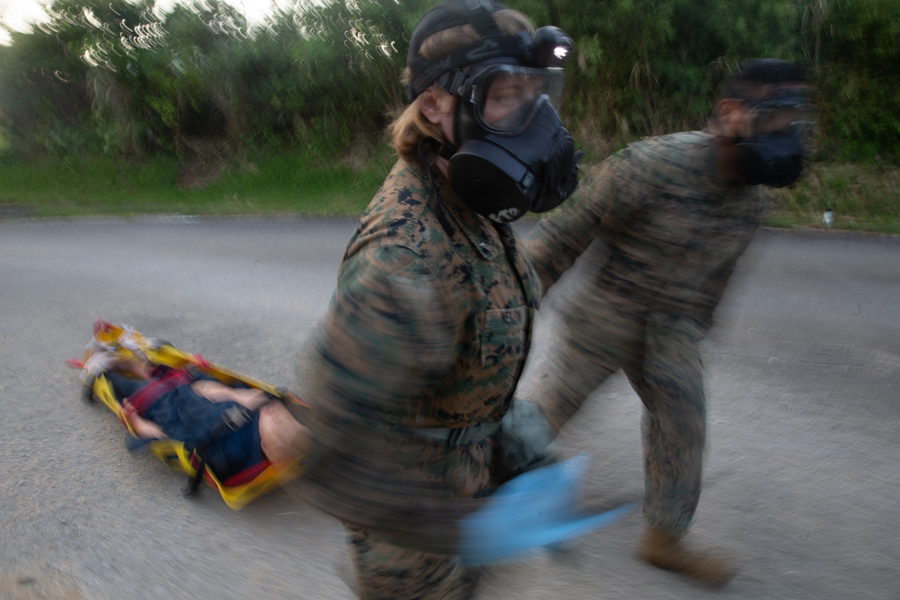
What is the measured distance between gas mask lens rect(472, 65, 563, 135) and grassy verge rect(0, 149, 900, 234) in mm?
7750

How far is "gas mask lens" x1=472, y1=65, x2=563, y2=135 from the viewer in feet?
4.56

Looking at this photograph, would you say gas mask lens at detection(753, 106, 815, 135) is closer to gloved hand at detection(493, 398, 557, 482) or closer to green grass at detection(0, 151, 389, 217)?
gloved hand at detection(493, 398, 557, 482)

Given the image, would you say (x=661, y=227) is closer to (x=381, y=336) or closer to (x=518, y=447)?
(x=518, y=447)

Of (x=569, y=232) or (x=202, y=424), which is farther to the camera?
(x=202, y=424)

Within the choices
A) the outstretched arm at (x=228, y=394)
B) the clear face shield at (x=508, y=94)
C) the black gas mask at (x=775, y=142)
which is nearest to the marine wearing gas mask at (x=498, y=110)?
the clear face shield at (x=508, y=94)

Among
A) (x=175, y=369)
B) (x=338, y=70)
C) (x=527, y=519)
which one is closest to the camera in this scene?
(x=527, y=519)

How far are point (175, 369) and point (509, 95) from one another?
3.62m

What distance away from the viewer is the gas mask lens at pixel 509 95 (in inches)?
54.7

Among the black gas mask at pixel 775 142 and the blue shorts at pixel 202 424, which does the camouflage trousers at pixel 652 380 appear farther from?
the blue shorts at pixel 202 424

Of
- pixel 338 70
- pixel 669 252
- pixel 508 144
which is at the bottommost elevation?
pixel 338 70

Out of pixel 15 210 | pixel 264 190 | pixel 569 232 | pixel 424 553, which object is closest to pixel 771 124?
pixel 569 232

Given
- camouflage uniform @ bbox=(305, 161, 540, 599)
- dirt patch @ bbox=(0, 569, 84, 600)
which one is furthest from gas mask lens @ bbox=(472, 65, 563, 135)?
dirt patch @ bbox=(0, 569, 84, 600)

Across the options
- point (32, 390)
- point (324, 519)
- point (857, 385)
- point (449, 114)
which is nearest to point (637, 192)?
point (449, 114)

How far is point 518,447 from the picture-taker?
1.66 m
